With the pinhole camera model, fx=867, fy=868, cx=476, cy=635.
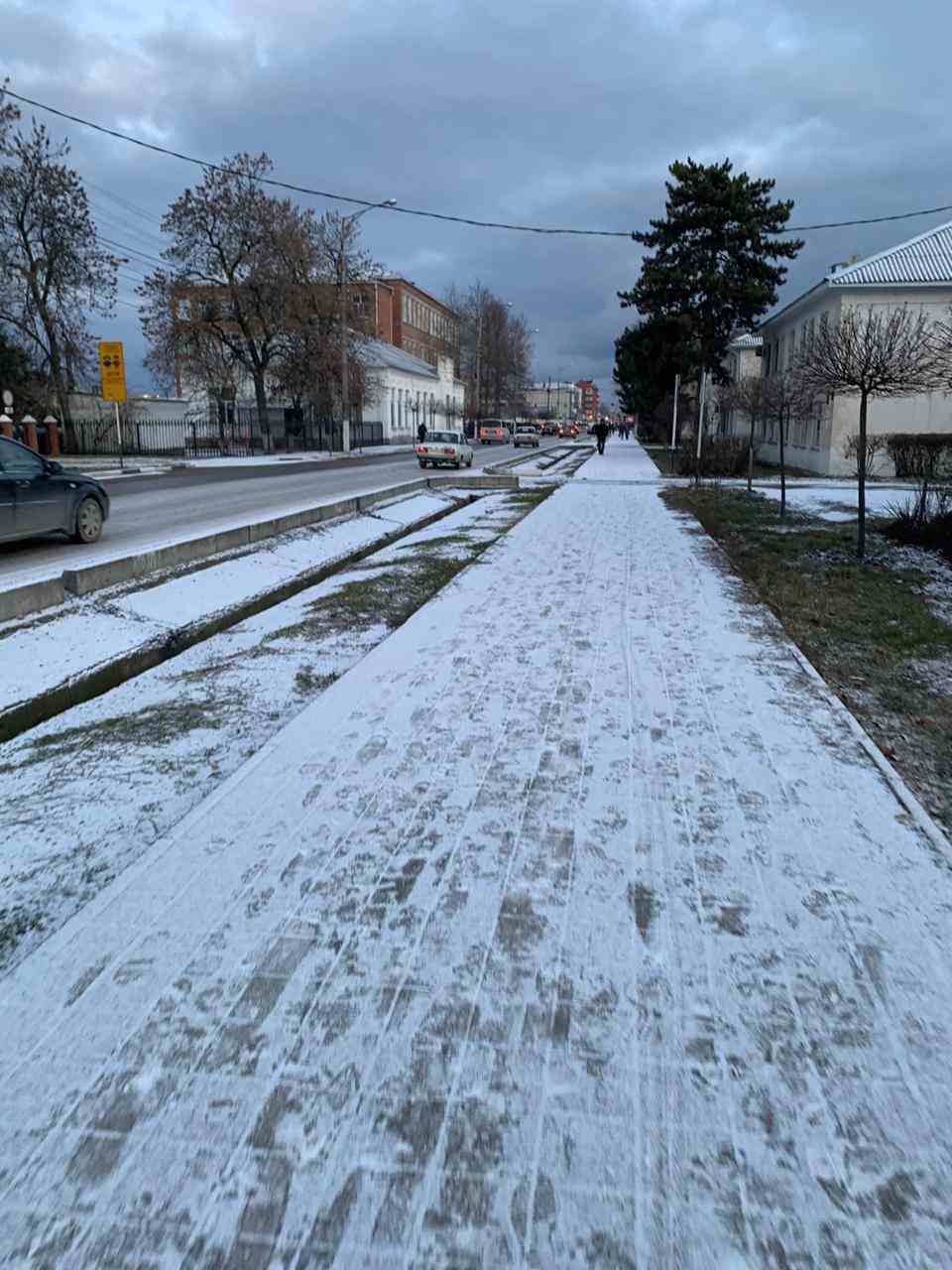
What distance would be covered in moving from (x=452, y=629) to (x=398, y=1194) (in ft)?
17.4

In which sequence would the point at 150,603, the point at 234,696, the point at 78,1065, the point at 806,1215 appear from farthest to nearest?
the point at 150,603, the point at 234,696, the point at 78,1065, the point at 806,1215

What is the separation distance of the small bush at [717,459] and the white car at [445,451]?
8.76 meters

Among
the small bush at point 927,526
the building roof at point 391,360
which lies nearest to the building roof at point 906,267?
the small bush at point 927,526

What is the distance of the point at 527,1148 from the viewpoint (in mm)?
2064

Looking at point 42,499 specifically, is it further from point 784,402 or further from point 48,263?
point 48,263

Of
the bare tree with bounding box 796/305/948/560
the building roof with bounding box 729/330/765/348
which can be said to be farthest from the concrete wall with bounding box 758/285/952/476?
the building roof with bounding box 729/330/765/348

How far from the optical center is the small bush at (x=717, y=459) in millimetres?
28141

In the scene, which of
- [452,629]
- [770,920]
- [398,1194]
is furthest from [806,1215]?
[452,629]

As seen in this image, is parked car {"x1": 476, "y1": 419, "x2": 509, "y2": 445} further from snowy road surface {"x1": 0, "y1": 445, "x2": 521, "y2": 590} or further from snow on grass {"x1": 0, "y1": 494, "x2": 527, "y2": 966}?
snow on grass {"x1": 0, "y1": 494, "x2": 527, "y2": 966}

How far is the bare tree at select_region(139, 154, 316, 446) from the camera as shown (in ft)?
136

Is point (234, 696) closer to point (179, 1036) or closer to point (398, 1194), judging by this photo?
point (179, 1036)

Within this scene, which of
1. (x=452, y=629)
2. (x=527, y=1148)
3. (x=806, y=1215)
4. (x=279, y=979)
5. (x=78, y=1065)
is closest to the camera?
(x=806, y=1215)

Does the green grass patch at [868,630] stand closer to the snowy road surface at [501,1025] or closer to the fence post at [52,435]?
the snowy road surface at [501,1025]

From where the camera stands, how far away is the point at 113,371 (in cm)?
2948
